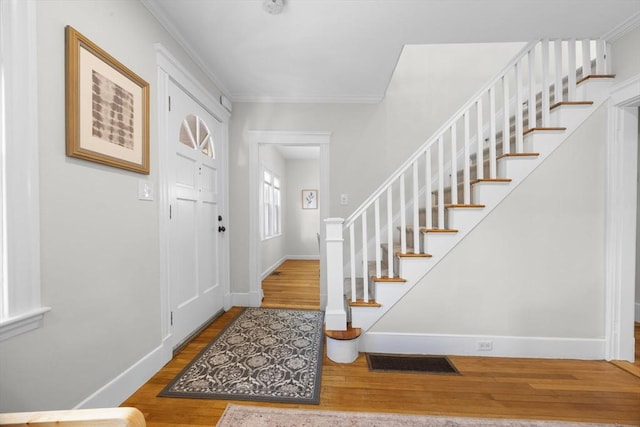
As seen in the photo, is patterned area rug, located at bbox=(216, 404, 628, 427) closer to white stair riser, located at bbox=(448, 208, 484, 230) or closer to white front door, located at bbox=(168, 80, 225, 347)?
white front door, located at bbox=(168, 80, 225, 347)

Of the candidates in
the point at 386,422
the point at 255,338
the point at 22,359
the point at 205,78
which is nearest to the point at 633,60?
the point at 386,422

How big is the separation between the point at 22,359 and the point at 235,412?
3.15 feet

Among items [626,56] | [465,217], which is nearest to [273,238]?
[465,217]

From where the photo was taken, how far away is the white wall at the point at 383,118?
3084 millimetres

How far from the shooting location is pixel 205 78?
2.57 m

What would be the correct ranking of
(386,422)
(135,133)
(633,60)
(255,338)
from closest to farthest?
(386,422)
(135,133)
(633,60)
(255,338)

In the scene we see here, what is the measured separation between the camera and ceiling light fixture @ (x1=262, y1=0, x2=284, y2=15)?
172cm

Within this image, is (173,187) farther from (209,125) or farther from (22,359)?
(22,359)

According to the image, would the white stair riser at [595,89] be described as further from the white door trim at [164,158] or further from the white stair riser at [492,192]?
the white door trim at [164,158]

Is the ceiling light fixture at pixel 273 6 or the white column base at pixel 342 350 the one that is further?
the white column base at pixel 342 350

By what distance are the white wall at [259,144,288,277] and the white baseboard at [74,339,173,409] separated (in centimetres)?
260

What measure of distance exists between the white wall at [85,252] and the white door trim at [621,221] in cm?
327

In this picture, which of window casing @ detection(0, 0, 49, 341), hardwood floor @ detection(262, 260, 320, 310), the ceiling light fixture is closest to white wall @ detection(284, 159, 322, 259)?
hardwood floor @ detection(262, 260, 320, 310)

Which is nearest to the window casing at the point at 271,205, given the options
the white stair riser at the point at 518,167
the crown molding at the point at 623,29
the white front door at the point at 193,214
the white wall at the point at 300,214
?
the white wall at the point at 300,214
